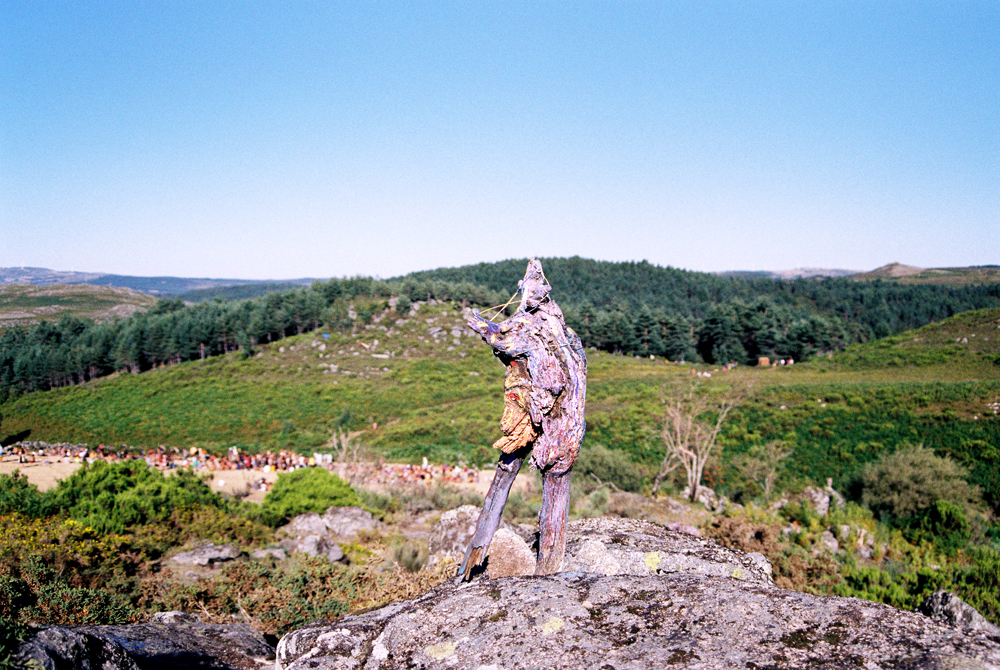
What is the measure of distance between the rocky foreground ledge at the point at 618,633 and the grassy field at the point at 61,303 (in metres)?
76.2

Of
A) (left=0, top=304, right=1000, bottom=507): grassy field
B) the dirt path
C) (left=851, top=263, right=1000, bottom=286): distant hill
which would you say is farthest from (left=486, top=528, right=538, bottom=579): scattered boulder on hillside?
(left=851, top=263, right=1000, bottom=286): distant hill

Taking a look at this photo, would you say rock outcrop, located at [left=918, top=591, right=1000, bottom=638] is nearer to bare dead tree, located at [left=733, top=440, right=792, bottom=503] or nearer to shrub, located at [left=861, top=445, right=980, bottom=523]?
shrub, located at [left=861, top=445, right=980, bottom=523]

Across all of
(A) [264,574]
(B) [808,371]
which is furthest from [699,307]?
(A) [264,574]

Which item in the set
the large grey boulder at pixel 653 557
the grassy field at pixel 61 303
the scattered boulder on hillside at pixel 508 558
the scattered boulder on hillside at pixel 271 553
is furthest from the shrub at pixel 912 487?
the grassy field at pixel 61 303

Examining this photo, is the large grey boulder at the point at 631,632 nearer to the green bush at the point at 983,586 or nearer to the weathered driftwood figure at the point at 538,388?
the weathered driftwood figure at the point at 538,388

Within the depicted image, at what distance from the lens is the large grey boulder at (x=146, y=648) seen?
2.43 metres

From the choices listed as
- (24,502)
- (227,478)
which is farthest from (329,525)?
(227,478)

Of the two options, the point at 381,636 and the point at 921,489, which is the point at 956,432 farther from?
the point at 381,636

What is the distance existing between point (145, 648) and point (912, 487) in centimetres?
2026

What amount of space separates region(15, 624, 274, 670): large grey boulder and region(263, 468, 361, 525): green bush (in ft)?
25.6

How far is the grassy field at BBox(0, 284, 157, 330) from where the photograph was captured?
6893 centimetres

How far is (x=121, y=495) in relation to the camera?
1026 centimetres

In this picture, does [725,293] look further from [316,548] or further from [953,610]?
[953,610]

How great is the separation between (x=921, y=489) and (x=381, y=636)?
19.6 metres
